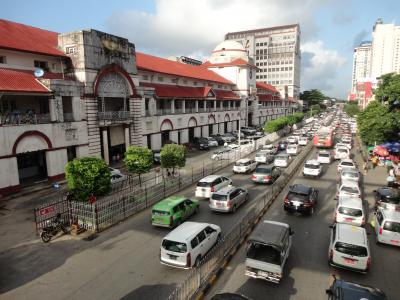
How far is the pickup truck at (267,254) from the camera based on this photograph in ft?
35.6

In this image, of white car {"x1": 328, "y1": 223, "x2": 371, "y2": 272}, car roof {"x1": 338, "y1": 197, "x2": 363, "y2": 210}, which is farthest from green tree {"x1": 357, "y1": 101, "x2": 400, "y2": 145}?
white car {"x1": 328, "y1": 223, "x2": 371, "y2": 272}

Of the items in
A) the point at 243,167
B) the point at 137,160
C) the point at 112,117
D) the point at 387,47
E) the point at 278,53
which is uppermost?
the point at 278,53

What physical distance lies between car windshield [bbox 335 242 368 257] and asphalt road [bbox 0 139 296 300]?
6.31m

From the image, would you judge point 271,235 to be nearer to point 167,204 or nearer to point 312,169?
point 167,204

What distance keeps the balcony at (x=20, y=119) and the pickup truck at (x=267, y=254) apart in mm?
22105

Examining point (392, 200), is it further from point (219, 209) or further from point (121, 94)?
point (121, 94)

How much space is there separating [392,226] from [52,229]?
705 inches

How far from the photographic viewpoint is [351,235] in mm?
12430

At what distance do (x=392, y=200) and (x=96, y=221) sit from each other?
19.0 metres

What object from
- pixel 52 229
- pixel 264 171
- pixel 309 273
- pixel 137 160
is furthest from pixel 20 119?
pixel 309 273

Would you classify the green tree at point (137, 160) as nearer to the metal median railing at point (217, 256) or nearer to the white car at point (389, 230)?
the metal median railing at point (217, 256)

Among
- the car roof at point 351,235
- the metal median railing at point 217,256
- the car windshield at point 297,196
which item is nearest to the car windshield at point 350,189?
the car windshield at point 297,196

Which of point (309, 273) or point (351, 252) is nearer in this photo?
point (351, 252)

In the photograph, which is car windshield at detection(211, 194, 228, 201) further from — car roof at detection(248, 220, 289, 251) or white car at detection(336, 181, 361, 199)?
white car at detection(336, 181, 361, 199)
